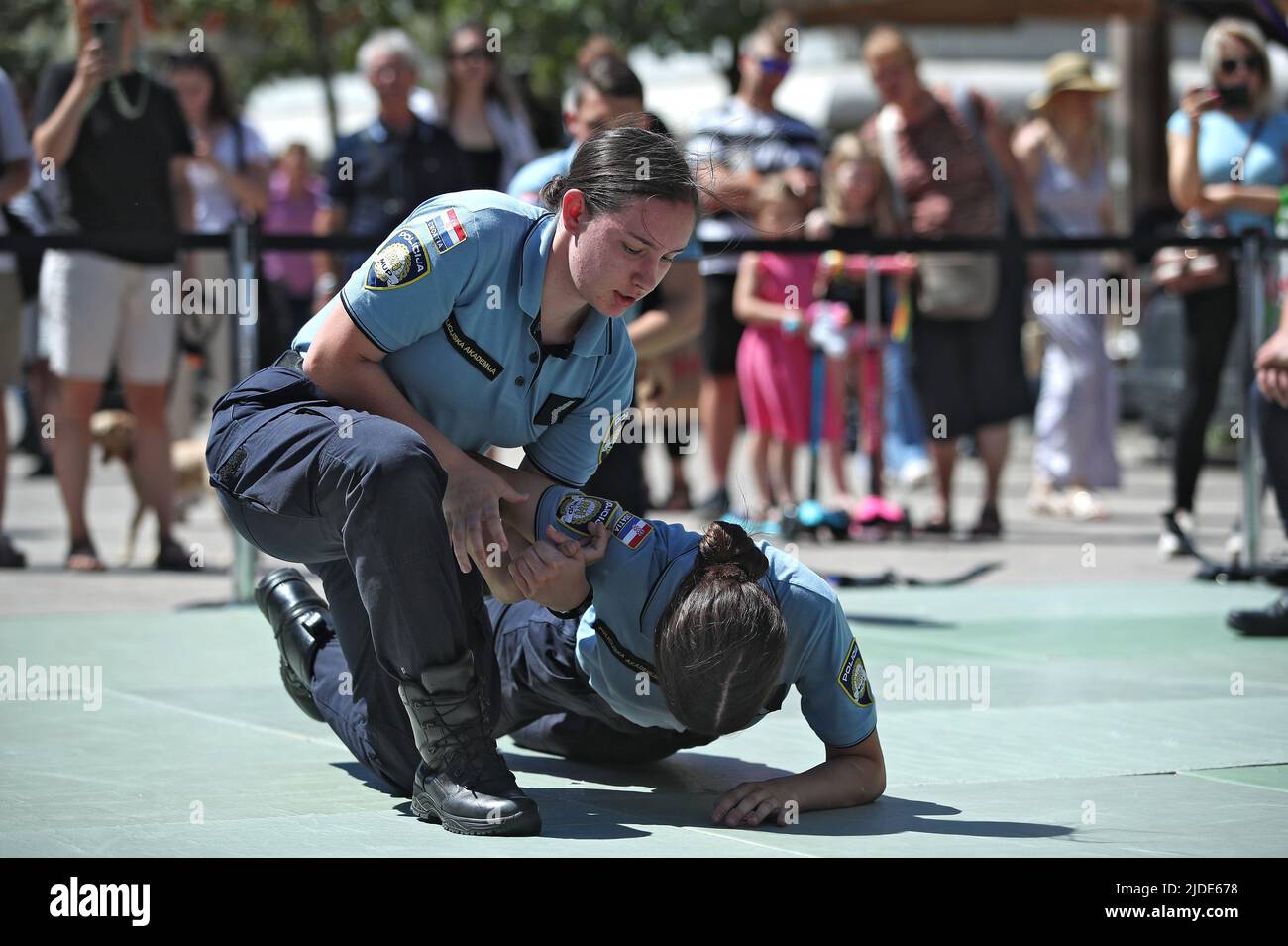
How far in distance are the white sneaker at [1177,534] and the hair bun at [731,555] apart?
17.1ft

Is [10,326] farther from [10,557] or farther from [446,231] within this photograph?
[446,231]

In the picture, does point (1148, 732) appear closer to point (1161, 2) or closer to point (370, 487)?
point (370, 487)

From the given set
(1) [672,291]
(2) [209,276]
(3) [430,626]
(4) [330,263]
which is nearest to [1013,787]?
(3) [430,626]

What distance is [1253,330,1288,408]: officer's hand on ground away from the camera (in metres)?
5.84

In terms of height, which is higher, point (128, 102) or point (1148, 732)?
point (128, 102)

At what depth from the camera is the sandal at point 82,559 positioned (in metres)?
7.72

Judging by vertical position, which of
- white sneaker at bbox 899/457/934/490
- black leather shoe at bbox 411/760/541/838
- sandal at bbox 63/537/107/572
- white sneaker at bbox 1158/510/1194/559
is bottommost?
white sneaker at bbox 899/457/934/490

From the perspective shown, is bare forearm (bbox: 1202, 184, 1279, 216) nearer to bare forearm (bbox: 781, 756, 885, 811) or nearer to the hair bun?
bare forearm (bbox: 781, 756, 885, 811)

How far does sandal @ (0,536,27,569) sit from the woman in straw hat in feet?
17.2

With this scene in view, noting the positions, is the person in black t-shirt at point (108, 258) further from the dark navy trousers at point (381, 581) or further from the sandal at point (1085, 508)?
the sandal at point (1085, 508)

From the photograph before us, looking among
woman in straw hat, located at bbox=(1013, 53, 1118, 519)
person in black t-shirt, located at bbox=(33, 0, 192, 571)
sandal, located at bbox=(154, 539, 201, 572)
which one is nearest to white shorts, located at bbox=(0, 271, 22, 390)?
person in black t-shirt, located at bbox=(33, 0, 192, 571)

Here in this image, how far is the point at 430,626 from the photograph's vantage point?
3404 millimetres
